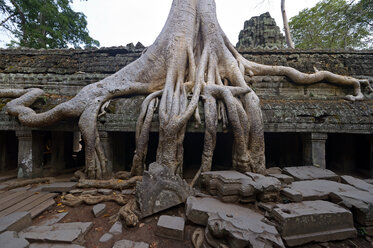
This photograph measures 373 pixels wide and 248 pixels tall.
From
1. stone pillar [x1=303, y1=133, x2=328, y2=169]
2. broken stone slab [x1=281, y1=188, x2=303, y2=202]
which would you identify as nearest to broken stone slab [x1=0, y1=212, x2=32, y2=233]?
broken stone slab [x1=281, y1=188, x2=303, y2=202]

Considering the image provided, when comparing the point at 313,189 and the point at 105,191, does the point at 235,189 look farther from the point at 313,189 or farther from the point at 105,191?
the point at 105,191

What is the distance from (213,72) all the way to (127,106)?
2.23 meters

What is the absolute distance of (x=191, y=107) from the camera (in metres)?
3.22

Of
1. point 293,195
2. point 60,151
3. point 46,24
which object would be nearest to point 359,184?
point 293,195

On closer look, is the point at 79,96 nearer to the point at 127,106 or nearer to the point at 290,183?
the point at 127,106

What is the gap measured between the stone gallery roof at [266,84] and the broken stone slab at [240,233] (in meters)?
1.85

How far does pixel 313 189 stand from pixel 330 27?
469 inches

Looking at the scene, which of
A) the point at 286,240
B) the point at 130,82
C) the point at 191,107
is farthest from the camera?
the point at 130,82

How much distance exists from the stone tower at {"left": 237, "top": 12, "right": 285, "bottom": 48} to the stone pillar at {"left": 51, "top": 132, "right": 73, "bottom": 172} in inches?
355

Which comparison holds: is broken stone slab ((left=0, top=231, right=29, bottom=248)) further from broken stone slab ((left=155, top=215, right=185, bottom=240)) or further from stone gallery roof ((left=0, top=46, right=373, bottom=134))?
stone gallery roof ((left=0, top=46, right=373, bottom=134))

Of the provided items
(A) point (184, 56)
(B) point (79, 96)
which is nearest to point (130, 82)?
(B) point (79, 96)

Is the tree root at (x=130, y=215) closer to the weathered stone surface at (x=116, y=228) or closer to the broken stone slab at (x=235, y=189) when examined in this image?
the weathered stone surface at (x=116, y=228)

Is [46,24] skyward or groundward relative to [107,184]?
skyward

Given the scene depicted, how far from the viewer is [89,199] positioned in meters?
2.56
